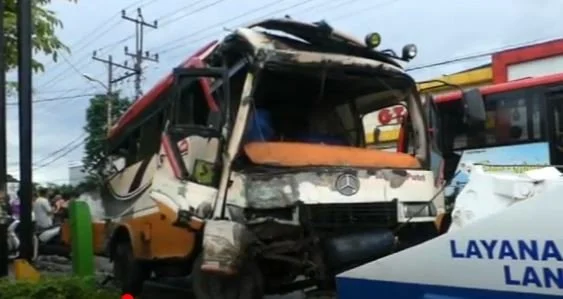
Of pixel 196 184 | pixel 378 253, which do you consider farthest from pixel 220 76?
pixel 378 253

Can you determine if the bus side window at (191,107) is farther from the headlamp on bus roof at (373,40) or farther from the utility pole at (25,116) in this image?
the utility pole at (25,116)

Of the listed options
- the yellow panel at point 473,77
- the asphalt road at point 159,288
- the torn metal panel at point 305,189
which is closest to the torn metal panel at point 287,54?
the torn metal panel at point 305,189

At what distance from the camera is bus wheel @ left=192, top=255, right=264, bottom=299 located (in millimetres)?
6668

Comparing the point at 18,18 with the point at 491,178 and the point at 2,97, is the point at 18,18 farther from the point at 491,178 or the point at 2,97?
the point at 491,178

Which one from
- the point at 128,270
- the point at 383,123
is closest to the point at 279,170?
the point at 383,123

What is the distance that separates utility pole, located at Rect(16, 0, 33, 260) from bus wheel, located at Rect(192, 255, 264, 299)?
2.93 metres

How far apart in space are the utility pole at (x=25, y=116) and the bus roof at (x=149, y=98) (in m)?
1.07

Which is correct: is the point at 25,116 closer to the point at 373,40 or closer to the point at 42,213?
the point at 373,40

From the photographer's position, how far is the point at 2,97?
8.55 meters

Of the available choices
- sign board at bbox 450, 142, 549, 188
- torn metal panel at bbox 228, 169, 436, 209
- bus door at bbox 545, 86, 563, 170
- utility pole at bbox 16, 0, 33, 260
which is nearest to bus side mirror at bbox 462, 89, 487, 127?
torn metal panel at bbox 228, 169, 436, 209

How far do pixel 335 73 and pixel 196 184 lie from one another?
5.14ft

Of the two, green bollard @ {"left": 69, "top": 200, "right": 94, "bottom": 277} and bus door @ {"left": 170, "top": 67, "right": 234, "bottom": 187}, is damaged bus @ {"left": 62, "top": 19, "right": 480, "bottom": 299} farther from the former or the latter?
green bollard @ {"left": 69, "top": 200, "right": 94, "bottom": 277}

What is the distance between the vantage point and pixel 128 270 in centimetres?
879

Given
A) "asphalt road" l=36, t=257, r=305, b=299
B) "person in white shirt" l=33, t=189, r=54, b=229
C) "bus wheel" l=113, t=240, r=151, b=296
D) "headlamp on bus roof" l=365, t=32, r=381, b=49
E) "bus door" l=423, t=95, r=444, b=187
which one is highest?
"headlamp on bus roof" l=365, t=32, r=381, b=49
